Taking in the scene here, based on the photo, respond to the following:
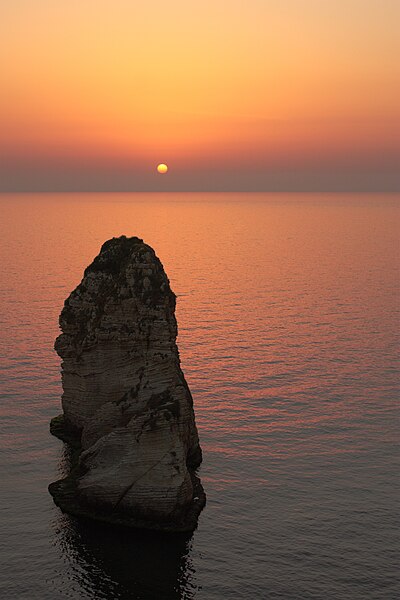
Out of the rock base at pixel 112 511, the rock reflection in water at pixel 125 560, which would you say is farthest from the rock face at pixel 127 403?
the rock reflection in water at pixel 125 560

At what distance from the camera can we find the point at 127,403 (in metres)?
53.2

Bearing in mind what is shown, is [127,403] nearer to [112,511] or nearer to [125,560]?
[112,511]

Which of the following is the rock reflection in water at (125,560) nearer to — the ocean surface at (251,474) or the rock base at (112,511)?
the ocean surface at (251,474)

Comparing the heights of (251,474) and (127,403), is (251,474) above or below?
below

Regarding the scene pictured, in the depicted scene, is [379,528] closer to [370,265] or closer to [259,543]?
[259,543]

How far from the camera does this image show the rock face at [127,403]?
48.1 metres

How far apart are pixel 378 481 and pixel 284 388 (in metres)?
23.2

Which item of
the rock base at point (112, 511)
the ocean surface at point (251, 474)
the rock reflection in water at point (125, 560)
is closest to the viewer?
the rock reflection in water at point (125, 560)

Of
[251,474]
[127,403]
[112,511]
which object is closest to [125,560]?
[112,511]

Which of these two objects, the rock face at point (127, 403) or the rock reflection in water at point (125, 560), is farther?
the rock face at point (127, 403)

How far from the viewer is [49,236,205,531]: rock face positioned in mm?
48094

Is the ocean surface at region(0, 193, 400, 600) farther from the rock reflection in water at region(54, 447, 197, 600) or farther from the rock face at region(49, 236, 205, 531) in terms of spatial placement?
the rock face at region(49, 236, 205, 531)

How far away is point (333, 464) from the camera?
186 feet

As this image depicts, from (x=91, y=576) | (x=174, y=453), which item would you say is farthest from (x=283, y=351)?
(x=91, y=576)
